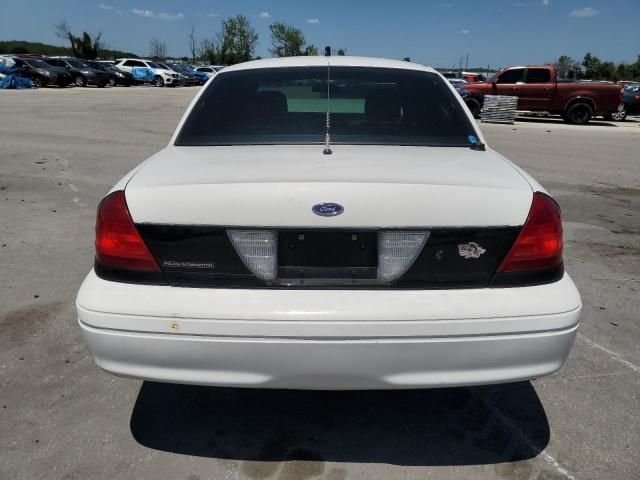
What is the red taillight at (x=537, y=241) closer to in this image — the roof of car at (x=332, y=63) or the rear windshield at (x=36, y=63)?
the roof of car at (x=332, y=63)

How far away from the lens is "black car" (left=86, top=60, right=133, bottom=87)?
37406mm

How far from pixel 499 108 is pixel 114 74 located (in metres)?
28.1

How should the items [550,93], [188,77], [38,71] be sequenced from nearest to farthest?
1. [550,93]
2. [38,71]
3. [188,77]

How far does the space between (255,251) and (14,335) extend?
7.43 ft

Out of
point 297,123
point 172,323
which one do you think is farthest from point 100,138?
point 172,323

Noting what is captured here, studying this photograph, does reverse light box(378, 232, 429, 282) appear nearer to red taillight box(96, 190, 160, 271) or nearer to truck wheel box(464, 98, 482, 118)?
Result: red taillight box(96, 190, 160, 271)

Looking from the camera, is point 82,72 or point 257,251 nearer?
point 257,251

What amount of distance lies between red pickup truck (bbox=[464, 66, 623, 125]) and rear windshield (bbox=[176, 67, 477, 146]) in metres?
17.5

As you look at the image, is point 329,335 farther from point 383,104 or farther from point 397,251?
point 383,104

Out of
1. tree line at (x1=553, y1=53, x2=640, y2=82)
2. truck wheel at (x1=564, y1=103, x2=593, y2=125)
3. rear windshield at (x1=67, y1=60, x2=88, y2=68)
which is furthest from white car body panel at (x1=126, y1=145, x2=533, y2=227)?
tree line at (x1=553, y1=53, x2=640, y2=82)

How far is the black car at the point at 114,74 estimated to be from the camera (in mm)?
37406

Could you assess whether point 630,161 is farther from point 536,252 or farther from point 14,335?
point 14,335

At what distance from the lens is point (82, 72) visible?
3453 centimetres

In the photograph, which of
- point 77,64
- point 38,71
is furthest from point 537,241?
point 77,64
